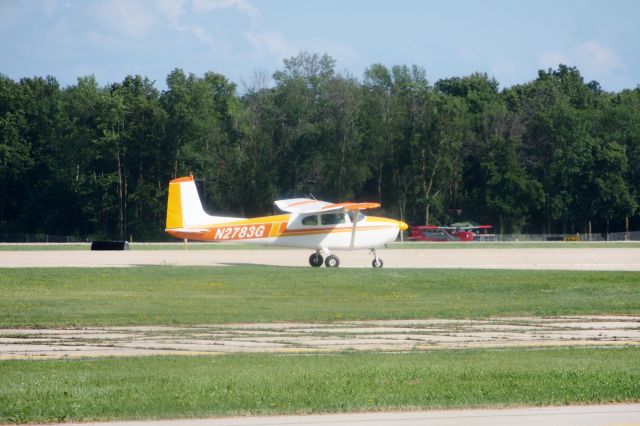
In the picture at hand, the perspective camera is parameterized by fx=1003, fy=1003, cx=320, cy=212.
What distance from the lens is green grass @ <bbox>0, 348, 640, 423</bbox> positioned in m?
11.9

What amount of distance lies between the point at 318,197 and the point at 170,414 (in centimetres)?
8055

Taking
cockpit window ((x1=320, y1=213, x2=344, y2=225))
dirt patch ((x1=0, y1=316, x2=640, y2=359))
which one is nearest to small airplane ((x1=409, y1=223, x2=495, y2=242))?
cockpit window ((x1=320, y1=213, x2=344, y2=225))

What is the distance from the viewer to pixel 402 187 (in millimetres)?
94562

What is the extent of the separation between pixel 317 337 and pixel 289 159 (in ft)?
246

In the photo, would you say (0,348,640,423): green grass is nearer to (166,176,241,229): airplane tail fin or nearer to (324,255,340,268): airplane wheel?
(324,255,340,268): airplane wheel

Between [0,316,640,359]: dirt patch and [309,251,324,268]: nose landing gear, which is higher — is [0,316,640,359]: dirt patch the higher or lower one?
the lower one

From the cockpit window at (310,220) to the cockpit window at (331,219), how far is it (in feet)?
0.87

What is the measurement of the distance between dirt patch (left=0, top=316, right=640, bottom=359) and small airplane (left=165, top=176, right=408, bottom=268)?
795 inches

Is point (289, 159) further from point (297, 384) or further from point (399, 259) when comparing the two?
point (297, 384)

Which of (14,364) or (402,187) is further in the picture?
(402,187)

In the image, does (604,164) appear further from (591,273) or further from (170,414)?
(170,414)

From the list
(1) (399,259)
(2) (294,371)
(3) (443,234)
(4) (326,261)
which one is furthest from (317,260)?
(3) (443,234)

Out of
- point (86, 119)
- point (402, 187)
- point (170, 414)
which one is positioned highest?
point (86, 119)

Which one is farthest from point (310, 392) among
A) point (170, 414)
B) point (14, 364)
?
point (14, 364)
